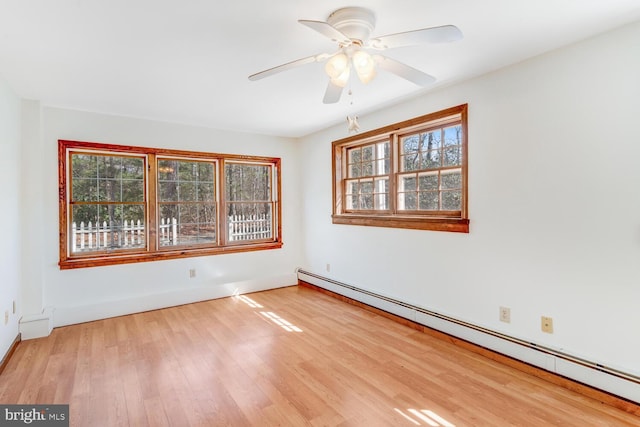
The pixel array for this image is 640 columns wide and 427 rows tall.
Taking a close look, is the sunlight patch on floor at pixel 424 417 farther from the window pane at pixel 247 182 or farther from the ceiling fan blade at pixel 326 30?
the window pane at pixel 247 182

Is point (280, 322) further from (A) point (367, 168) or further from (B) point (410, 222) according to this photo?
(A) point (367, 168)

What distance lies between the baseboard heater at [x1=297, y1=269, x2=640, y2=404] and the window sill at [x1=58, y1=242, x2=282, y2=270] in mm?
1961

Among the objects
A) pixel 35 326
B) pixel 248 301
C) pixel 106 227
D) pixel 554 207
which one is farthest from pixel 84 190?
pixel 554 207

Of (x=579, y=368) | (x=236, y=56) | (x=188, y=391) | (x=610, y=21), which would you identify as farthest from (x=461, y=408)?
(x=236, y=56)

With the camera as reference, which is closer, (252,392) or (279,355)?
(252,392)

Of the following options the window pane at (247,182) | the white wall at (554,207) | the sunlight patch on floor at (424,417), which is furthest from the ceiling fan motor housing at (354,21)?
the window pane at (247,182)

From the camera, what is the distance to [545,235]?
98.5 inches

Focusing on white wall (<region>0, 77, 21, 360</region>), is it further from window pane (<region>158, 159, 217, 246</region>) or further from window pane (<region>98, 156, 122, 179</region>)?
window pane (<region>158, 159, 217, 246</region>)

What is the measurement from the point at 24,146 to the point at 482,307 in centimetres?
478

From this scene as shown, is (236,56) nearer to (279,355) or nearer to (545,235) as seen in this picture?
(279,355)

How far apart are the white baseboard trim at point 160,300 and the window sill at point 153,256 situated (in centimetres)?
46

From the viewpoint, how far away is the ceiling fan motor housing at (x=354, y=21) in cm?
186

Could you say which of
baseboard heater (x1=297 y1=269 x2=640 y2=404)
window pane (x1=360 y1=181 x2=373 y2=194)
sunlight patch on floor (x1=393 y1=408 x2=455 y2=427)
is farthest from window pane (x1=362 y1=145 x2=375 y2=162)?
sunlight patch on floor (x1=393 y1=408 x2=455 y2=427)

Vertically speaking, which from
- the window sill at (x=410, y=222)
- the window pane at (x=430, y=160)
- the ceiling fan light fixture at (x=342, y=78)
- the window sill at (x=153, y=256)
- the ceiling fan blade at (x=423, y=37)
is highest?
the ceiling fan blade at (x=423, y=37)
